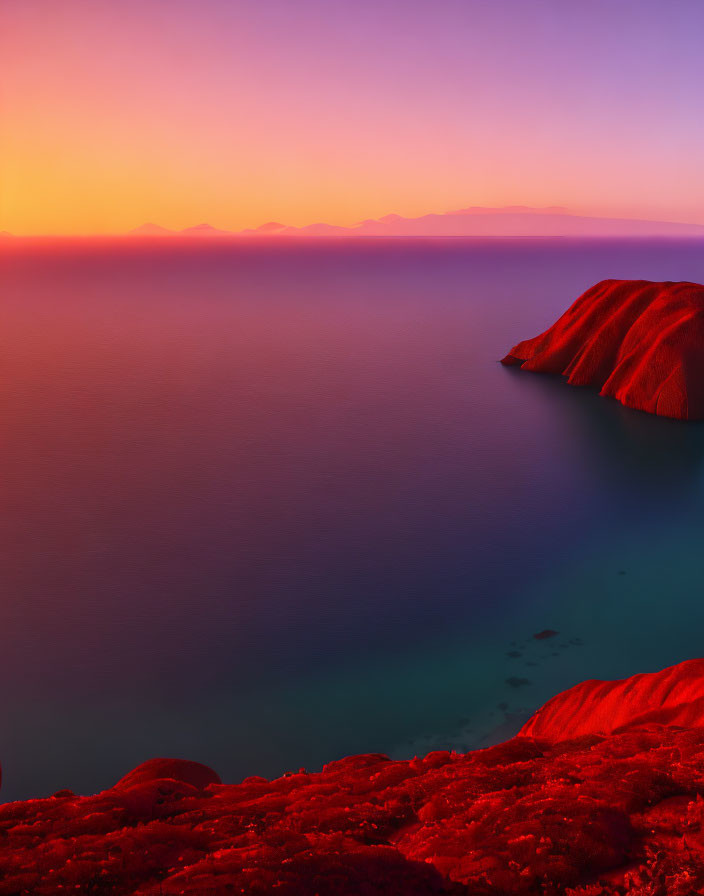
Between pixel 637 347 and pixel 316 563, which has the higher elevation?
pixel 637 347

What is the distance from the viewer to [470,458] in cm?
6400

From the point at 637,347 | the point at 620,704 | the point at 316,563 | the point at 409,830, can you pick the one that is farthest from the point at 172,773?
the point at 637,347

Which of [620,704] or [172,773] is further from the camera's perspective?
[620,704]

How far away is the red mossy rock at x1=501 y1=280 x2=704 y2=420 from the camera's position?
229ft

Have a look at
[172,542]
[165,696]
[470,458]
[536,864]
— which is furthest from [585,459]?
[536,864]

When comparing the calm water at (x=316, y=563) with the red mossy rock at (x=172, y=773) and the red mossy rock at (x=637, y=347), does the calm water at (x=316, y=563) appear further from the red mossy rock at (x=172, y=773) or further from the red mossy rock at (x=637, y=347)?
the red mossy rock at (x=172, y=773)

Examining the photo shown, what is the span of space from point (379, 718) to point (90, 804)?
15.7 meters

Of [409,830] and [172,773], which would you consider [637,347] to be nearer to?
[172,773]

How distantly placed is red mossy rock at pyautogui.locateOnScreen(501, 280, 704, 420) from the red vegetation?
57452 mm

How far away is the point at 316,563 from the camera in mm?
43812

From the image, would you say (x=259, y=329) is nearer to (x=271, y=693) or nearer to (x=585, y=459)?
(x=585, y=459)

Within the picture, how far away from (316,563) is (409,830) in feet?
94.3

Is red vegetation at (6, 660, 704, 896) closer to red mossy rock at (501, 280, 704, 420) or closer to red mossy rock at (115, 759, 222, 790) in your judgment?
red mossy rock at (115, 759, 222, 790)

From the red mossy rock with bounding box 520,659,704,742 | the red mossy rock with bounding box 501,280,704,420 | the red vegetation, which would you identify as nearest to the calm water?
the red mossy rock with bounding box 520,659,704,742
